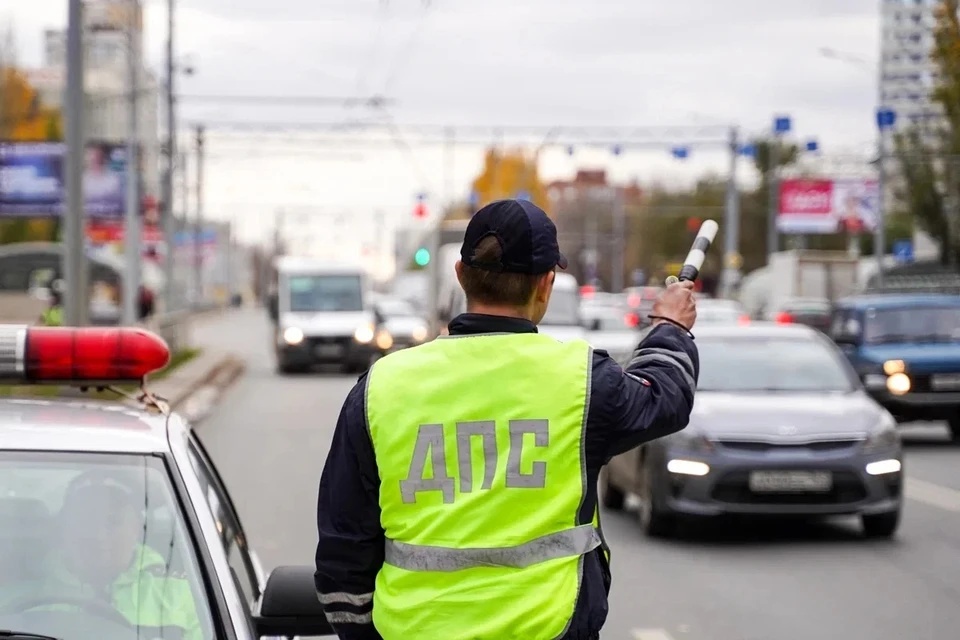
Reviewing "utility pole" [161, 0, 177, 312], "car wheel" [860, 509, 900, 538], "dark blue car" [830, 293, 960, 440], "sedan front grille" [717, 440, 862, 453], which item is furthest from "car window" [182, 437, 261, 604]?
"utility pole" [161, 0, 177, 312]

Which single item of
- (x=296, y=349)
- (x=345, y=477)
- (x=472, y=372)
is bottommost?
(x=296, y=349)

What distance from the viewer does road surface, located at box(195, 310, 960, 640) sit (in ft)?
27.8

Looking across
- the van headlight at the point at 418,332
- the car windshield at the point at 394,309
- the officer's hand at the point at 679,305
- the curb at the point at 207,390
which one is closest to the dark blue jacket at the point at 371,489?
the officer's hand at the point at 679,305

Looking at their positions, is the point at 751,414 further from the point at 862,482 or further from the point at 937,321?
the point at 937,321

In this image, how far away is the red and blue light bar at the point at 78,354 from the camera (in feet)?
15.7

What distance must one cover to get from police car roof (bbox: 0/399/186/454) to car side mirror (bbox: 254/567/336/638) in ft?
1.74

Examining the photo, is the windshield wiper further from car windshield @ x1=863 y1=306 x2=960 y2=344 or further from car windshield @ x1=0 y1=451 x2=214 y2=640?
car windshield @ x1=863 y1=306 x2=960 y2=344

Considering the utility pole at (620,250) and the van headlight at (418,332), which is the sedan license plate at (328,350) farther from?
the utility pole at (620,250)

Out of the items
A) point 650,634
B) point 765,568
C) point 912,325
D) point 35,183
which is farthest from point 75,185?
point 35,183

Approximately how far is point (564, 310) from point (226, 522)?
78.0ft

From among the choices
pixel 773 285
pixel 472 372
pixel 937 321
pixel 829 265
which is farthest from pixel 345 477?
pixel 773 285

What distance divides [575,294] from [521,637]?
25975 millimetres

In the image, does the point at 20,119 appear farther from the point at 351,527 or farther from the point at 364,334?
the point at 351,527

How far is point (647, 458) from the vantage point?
11664mm
